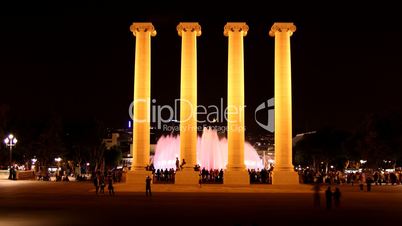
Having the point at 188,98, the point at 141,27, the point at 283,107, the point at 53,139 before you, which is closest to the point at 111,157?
the point at 53,139

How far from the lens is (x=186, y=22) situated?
75875 mm

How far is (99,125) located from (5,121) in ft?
98.1

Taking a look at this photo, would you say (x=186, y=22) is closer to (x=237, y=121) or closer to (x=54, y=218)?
(x=237, y=121)

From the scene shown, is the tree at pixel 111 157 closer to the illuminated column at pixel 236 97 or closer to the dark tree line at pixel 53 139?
the dark tree line at pixel 53 139

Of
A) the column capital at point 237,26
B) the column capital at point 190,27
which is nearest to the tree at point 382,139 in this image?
the column capital at point 237,26

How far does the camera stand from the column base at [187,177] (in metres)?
72.7

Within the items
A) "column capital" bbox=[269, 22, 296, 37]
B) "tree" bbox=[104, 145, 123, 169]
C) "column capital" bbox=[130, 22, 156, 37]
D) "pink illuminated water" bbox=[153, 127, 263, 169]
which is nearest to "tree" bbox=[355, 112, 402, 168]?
"pink illuminated water" bbox=[153, 127, 263, 169]

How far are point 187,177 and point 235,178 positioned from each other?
21.5 ft

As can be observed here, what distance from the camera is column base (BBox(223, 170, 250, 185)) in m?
73.6

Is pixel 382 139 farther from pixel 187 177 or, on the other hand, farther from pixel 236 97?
pixel 187 177

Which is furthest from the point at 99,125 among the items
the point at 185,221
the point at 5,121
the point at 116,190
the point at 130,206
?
the point at 185,221

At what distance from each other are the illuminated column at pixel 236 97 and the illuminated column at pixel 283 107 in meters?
4.85

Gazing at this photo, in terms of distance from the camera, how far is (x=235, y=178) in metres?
73.8

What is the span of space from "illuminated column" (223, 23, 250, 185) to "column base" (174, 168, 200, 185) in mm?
4342
